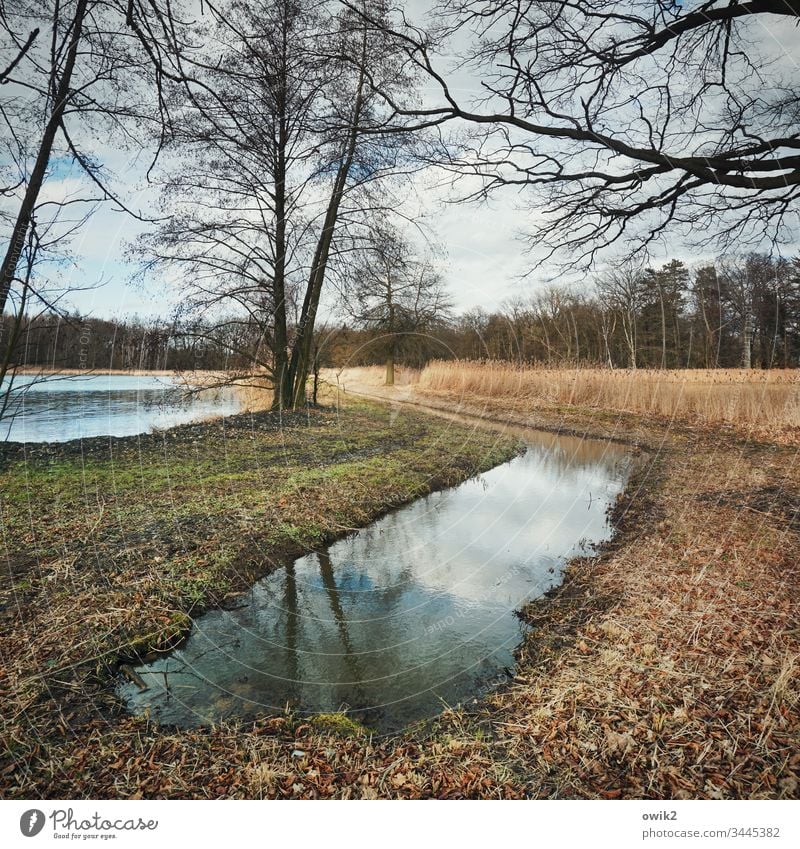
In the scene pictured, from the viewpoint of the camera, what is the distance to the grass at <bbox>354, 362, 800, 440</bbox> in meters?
4.68

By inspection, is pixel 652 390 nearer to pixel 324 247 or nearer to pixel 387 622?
pixel 324 247

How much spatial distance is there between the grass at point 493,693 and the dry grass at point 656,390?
143 cm

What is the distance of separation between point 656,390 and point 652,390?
0.10 meters

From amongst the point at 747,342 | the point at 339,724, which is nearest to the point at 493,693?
the point at 339,724

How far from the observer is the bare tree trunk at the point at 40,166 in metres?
2.25

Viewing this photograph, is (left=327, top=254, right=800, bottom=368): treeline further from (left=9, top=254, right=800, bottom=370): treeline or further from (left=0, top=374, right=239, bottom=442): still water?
(left=0, top=374, right=239, bottom=442): still water

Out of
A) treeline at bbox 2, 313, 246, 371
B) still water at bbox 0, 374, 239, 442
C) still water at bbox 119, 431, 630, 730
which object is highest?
treeline at bbox 2, 313, 246, 371

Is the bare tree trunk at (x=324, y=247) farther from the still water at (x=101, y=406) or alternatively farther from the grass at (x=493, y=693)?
the grass at (x=493, y=693)

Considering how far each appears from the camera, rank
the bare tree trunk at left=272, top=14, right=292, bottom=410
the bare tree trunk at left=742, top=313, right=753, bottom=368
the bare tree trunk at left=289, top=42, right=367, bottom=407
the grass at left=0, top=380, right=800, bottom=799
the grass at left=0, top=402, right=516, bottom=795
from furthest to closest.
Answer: the bare tree trunk at left=742, top=313, right=753, bottom=368
the bare tree trunk at left=272, top=14, right=292, bottom=410
the bare tree trunk at left=289, top=42, right=367, bottom=407
the grass at left=0, top=402, right=516, bottom=795
the grass at left=0, top=380, right=800, bottom=799

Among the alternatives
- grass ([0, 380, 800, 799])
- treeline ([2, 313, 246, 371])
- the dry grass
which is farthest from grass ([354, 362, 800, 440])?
treeline ([2, 313, 246, 371])

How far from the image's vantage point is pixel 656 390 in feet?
27.3

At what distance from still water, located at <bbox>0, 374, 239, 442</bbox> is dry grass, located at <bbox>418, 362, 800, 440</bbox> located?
2.02 metres

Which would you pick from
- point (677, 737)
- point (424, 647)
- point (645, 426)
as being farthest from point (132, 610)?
point (645, 426)
